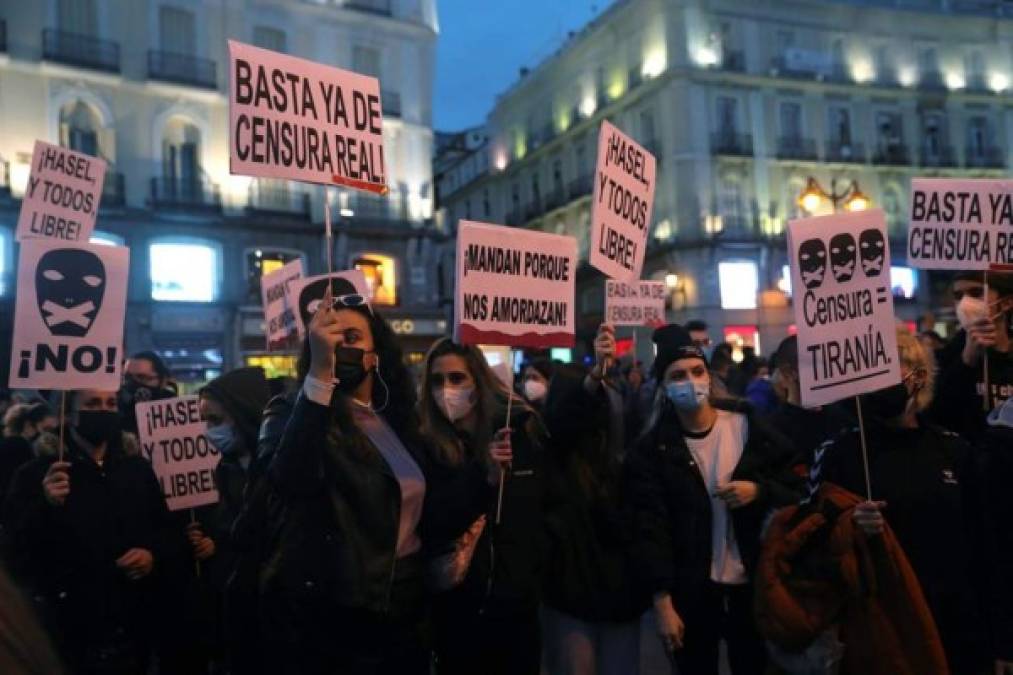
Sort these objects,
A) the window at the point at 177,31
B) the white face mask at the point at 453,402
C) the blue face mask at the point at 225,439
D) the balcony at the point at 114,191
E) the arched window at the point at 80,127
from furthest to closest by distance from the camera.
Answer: the window at the point at 177,31 < the balcony at the point at 114,191 < the arched window at the point at 80,127 < the blue face mask at the point at 225,439 < the white face mask at the point at 453,402

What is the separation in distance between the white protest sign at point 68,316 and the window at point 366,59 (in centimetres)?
2625

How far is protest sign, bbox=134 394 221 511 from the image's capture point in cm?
547

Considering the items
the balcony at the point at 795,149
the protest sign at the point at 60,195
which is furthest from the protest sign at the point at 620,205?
the balcony at the point at 795,149

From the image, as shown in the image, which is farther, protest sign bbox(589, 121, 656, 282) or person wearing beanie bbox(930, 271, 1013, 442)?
protest sign bbox(589, 121, 656, 282)

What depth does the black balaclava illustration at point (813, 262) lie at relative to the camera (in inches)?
167

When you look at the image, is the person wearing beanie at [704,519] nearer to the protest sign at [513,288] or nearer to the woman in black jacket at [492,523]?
the woman in black jacket at [492,523]

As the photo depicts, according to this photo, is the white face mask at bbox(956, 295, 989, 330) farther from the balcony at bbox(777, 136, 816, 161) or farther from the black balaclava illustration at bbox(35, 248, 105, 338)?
the balcony at bbox(777, 136, 816, 161)

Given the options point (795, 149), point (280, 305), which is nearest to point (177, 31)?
point (280, 305)

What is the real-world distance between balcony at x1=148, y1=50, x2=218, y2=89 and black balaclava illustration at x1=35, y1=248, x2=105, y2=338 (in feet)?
78.0

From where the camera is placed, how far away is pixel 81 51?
25.6m

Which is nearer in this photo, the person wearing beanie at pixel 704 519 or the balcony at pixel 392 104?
the person wearing beanie at pixel 704 519

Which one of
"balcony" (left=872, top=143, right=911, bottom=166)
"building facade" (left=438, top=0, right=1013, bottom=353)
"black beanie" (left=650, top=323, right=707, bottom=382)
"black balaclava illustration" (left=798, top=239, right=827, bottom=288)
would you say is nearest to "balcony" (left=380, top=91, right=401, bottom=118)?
"building facade" (left=438, top=0, right=1013, bottom=353)

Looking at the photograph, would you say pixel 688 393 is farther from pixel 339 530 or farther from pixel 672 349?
pixel 339 530

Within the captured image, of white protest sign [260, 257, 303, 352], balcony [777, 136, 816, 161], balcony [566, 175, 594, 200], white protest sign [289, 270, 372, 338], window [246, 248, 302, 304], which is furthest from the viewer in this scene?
balcony [566, 175, 594, 200]
